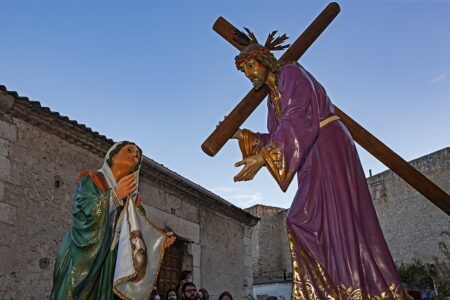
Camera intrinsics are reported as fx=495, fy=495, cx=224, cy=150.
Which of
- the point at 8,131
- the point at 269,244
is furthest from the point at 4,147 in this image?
the point at 269,244

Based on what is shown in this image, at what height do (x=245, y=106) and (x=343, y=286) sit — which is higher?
(x=245, y=106)

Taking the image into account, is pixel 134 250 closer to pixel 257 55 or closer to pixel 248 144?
A: pixel 248 144

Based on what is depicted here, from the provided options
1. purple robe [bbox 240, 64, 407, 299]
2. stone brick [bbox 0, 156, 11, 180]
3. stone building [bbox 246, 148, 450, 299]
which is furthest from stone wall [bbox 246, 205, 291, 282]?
purple robe [bbox 240, 64, 407, 299]

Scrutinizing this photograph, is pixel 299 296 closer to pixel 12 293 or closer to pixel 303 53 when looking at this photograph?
pixel 303 53

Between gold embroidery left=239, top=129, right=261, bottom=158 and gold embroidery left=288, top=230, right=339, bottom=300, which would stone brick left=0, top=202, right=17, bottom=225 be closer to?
gold embroidery left=239, top=129, right=261, bottom=158

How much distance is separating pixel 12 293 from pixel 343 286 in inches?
208

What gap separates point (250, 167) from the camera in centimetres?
237

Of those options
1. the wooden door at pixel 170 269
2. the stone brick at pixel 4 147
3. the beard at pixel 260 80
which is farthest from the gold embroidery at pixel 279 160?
the wooden door at pixel 170 269

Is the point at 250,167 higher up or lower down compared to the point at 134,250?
higher up

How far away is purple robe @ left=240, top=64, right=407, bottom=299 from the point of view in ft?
7.18

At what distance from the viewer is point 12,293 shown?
20.3 feet

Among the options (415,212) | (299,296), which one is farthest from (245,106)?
(415,212)

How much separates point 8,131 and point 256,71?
15.6 feet

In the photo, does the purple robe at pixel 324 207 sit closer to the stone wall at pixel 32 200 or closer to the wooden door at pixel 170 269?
the stone wall at pixel 32 200
